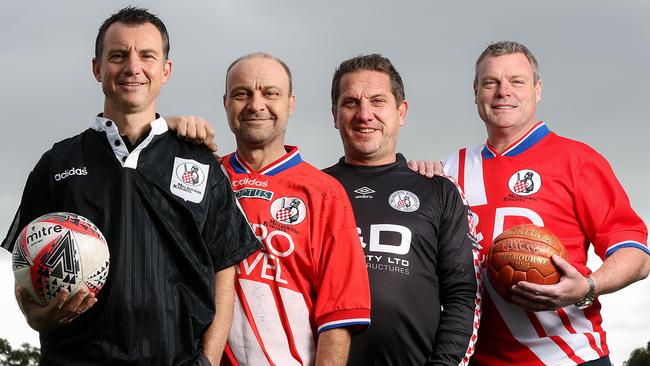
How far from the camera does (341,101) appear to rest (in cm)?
718

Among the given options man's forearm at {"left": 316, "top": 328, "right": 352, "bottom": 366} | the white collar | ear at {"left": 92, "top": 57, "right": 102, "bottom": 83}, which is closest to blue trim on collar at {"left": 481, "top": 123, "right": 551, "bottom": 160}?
man's forearm at {"left": 316, "top": 328, "right": 352, "bottom": 366}

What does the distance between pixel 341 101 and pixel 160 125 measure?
6.33 feet

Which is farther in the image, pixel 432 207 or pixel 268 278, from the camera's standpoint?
pixel 432 207

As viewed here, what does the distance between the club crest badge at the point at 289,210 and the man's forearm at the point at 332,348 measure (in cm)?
85

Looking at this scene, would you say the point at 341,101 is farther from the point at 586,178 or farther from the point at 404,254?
the point at 586,178

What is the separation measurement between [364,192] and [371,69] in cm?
112

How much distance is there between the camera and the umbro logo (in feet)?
22.3

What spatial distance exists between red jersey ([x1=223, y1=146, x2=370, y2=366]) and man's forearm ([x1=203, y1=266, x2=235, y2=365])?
0.29 m

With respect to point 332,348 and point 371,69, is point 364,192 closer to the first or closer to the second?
point 371,69

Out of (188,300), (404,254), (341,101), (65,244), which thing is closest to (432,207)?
(404,254)

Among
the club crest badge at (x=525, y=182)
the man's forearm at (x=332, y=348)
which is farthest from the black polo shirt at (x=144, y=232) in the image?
the club crest badge at (x=525, y=182)

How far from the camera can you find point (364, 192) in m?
6.82

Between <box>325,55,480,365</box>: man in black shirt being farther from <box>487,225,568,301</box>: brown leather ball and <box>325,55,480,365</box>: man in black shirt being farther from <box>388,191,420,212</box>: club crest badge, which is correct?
<box>487,225,568,301</box>: brown leather ball

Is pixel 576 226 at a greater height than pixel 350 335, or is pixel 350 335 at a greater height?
pixel 576 226
